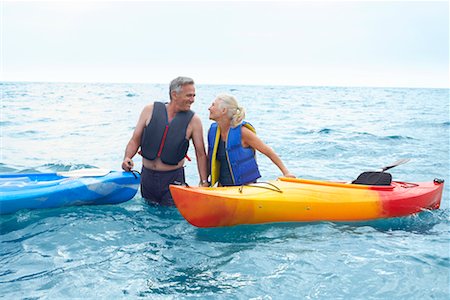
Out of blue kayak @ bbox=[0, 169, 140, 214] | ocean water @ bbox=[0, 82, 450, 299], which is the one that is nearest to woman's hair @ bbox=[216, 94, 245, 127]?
ocean water @ bbox=[0, 82, 450, 299]

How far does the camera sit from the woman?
4.54m

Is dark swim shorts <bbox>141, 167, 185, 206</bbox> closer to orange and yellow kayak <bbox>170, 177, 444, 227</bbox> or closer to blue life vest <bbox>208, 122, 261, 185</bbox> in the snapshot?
blue life vest <bbox>208, 122, 261, 185</bbox>

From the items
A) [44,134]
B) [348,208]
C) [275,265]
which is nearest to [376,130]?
[44,134]

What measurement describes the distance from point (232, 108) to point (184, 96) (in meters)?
0.50

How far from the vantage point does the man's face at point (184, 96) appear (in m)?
4.64

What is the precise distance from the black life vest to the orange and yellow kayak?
0.63 meters

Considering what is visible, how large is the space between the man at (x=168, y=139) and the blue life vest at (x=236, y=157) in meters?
0.13

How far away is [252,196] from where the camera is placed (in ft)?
14.8

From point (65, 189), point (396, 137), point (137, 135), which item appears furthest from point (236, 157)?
point (396, 137)

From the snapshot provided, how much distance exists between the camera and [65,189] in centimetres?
495

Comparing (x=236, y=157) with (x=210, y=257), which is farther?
(x=236, y=157)

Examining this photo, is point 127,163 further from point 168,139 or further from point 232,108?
point 232,108

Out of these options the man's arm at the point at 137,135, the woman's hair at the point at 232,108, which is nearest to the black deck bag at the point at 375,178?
the woman's hair at the point at 232,108

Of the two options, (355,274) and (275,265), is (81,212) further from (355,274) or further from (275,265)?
(355,274)
